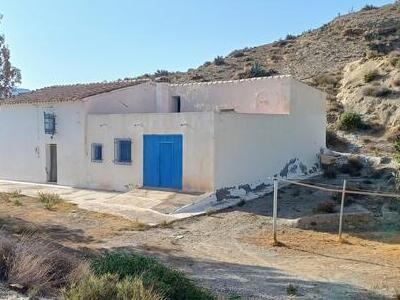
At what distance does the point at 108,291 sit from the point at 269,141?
657 inches

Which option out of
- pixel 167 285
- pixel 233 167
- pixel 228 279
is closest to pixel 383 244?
pixel 228 279

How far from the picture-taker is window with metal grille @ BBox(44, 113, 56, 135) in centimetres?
2411

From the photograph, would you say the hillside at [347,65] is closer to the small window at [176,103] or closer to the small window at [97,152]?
the small window at [176,103]

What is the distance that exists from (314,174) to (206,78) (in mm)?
23115

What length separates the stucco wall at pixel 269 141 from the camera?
62.0ft

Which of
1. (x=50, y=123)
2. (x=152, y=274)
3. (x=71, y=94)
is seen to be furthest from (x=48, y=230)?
(x=71, y=94)

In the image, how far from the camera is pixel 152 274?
6.24 meters

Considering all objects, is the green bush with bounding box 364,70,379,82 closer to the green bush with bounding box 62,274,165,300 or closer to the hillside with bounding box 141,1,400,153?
the hillside with bounding box 141,1,400,153

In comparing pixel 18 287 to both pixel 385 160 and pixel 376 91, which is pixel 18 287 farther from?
pixel 376 91

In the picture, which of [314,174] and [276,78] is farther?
[314,174]

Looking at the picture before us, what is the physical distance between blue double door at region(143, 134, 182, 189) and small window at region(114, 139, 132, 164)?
3.58 ft

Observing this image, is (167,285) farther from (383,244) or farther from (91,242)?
(383,244)

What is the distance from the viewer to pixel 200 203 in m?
17.5

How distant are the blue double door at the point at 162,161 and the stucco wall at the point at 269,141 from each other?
5.76 feet
